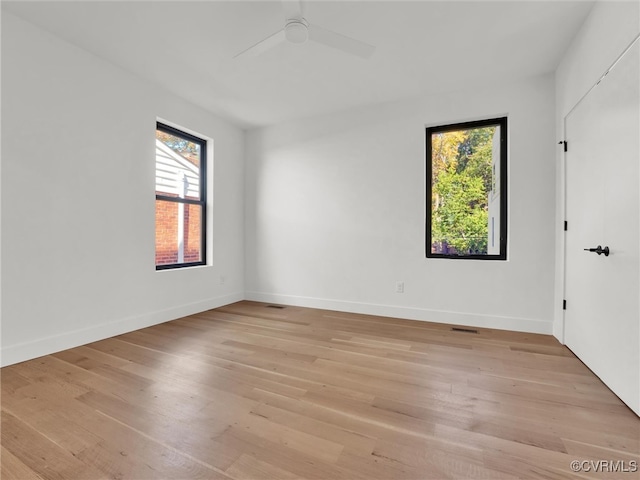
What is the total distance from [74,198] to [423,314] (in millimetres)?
3725

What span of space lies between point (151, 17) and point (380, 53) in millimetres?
1895

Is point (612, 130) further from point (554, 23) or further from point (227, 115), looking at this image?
point (227, 115)

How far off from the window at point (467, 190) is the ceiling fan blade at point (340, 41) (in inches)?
71.2

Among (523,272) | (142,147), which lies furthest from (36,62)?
(523,272)

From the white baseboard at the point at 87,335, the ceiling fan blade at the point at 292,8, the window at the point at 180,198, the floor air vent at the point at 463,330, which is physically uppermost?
the ceiling fan blade at the point at 292,8

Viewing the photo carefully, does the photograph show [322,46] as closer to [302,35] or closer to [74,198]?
[302,35]

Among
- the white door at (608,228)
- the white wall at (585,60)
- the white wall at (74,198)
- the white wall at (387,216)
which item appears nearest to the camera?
the white door at (608,228)

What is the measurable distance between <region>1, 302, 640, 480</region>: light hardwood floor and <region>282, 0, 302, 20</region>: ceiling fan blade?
95.2 inches

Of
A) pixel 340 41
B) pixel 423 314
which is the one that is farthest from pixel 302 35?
pixel 423 314

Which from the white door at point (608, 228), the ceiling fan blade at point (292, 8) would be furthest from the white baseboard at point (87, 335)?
the white door at point (608, 228)

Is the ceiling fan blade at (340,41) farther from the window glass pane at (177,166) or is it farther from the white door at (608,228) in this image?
the window glass pane at (177,166)

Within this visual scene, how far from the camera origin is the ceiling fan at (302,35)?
1.98 meters

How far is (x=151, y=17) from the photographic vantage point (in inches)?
92.7

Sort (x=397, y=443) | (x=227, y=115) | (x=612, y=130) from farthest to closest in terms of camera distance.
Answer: (x=227, y=115), (x=612, y=130), (x=397, y=443)
